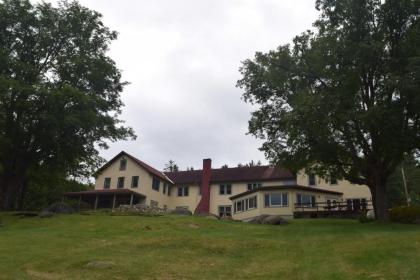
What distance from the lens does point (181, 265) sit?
19.3 m

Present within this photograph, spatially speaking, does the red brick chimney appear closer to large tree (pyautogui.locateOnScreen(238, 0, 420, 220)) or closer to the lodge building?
the lodge building

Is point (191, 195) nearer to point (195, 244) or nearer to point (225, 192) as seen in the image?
point (225, 192)

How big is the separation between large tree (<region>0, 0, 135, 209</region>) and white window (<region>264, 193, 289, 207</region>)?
17004 millimetres

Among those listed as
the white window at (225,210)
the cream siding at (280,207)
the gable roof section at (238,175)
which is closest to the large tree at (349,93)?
the cream siding at (280,207)

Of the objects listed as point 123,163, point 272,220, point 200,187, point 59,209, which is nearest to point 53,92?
point 59,209

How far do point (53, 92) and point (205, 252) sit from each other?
2208 centimetres

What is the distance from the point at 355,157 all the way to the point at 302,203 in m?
15.5

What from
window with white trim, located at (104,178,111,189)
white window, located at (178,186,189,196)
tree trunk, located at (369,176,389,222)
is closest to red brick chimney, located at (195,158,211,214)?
white window, located at (178,186,189,196)

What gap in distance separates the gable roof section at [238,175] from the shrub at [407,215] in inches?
929

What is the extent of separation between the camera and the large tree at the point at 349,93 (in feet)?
101

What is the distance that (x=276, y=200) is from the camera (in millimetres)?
50375

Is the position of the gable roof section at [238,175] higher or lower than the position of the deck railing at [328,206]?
higher

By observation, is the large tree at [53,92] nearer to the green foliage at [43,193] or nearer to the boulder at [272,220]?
the green foliage at [43,193]

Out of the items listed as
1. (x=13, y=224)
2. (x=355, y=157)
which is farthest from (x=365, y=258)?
(x=13, y=224)
